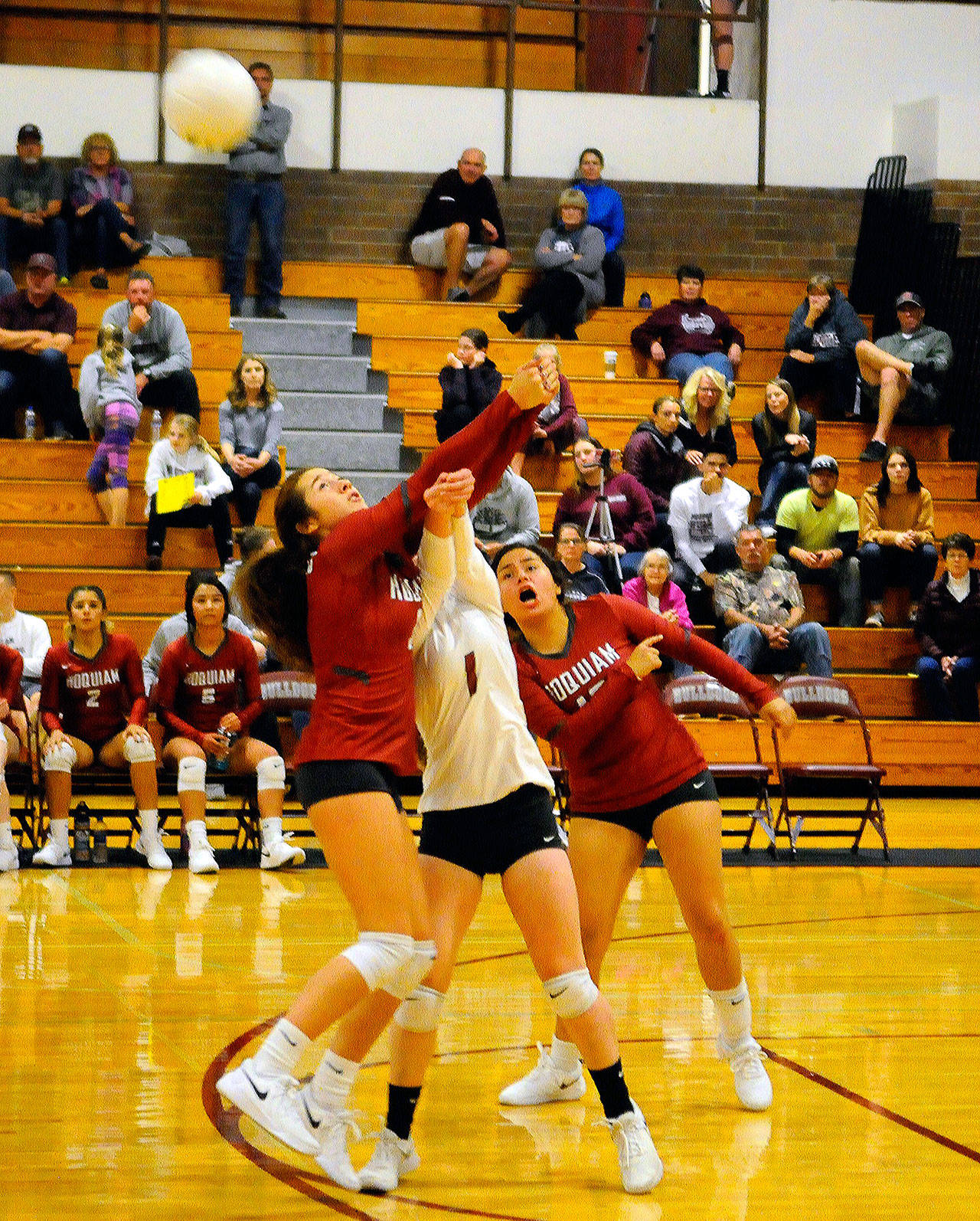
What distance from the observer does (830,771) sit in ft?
30.6

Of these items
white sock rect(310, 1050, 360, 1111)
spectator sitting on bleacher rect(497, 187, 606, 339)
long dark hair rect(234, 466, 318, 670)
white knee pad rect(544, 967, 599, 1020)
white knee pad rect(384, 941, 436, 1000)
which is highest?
spectator sitting on bleacher rect(497, 187, 606, 339)

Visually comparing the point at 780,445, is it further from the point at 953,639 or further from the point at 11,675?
the point at 11,675

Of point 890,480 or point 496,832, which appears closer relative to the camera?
point 496,832

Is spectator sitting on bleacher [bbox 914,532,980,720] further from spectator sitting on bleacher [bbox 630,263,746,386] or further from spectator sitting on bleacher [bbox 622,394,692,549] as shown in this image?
spectator sitting on bleacher [bbox 630,263,746,386]

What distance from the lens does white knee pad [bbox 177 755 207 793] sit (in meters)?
8.86

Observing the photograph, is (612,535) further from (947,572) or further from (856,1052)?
(856,1052)

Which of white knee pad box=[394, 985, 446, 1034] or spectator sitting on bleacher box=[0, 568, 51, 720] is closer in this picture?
white knee pad box=[394, 985, 446, 1034]

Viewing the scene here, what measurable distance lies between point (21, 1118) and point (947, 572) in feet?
28.1

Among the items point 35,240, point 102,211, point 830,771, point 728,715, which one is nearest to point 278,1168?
point 830,771

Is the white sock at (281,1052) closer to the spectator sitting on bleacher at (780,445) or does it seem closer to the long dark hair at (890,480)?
the spectator sitting on bleacher at (780,445)

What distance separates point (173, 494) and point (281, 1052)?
8115mm

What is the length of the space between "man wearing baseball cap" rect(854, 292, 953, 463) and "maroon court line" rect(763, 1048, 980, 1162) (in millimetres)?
8952

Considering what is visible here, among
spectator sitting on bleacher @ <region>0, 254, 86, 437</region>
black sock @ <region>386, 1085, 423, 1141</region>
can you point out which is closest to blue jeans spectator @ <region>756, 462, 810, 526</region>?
spectator sitting on bleacher @ <region>0, 254, 86, 437</region>

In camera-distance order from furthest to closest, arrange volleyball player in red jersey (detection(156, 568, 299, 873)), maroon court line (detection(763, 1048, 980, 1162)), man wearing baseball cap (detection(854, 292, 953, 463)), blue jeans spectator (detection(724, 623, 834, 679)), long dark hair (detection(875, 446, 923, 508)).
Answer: man wearing baseball cap (detection(854, 292, 953, 463))
long dark hair (detection(875, 446, 923, 508))
blue jeans spectator (detection(724, 623, 834, 679))
volleyball player in red jersey (detection(156, 568, 299, 873))
maroon court line (detection(763, 1048, 980, 1162))
